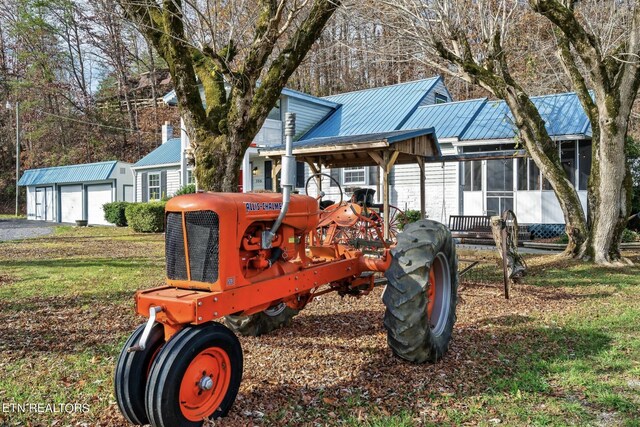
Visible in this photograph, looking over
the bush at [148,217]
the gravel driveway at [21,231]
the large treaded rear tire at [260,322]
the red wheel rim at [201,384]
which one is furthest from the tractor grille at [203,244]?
the gravel driveway at [21,231]

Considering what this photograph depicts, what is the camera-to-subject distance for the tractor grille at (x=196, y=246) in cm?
330

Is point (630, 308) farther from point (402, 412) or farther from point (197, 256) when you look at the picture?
point (197, 256)

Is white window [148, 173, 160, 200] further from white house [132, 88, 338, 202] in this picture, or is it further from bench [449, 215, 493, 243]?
bench [449, 215, 493, 243]

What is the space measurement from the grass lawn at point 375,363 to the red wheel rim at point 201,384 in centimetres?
17

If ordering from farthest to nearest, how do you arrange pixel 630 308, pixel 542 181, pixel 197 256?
pixel 542 181 → pixel 630 308 → pixel 197 256

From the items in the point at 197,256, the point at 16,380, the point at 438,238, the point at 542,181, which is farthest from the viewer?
the point at 542,181

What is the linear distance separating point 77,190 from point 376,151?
24.4 metres

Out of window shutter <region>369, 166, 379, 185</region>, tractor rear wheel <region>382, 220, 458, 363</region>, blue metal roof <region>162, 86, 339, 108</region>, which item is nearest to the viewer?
tractor rear wheel <region>382, 220, 458, 363</region>

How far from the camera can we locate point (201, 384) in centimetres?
305

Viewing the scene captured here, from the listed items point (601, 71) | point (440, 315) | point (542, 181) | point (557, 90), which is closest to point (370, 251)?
point (440, 315)

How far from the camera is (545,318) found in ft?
19.4

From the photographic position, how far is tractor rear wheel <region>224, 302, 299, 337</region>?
4855 millimetres

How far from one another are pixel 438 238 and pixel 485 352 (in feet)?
3.82

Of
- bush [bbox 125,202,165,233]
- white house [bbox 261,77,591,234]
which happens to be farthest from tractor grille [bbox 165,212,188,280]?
bush [bbox 125,202,165,233]
